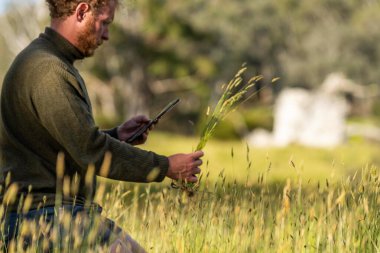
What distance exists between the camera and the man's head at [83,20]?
3834mm

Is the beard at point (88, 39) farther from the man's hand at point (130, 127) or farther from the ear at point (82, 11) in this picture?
the man's hand at point (130, 127)

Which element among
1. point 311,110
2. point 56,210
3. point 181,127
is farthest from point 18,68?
point 181,127

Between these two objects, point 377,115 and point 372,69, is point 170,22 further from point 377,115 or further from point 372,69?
point 377,115

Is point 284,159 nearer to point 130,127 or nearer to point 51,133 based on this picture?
point 130,127

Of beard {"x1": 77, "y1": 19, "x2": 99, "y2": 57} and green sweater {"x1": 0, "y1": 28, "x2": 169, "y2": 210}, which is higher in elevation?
beard {"x1": 77, "y1": 19, "x2": 99, "y2": 57}

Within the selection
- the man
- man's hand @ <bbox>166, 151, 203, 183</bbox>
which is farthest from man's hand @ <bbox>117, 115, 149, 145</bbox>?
man's hand @ <bbox>166, 151, 203, 183</bbox>

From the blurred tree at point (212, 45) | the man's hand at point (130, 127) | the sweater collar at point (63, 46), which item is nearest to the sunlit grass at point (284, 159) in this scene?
the man's hand at point (130, 127)

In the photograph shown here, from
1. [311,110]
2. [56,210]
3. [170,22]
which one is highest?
[170,22]

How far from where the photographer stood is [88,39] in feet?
12.8

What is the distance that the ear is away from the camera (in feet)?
12.5

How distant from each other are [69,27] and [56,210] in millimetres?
865

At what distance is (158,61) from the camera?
144 feet

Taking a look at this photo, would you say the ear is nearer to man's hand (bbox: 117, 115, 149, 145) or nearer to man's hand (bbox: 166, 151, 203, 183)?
man's hand (bbox: 166, 151, 203, 183)

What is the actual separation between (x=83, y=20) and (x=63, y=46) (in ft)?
0.53
